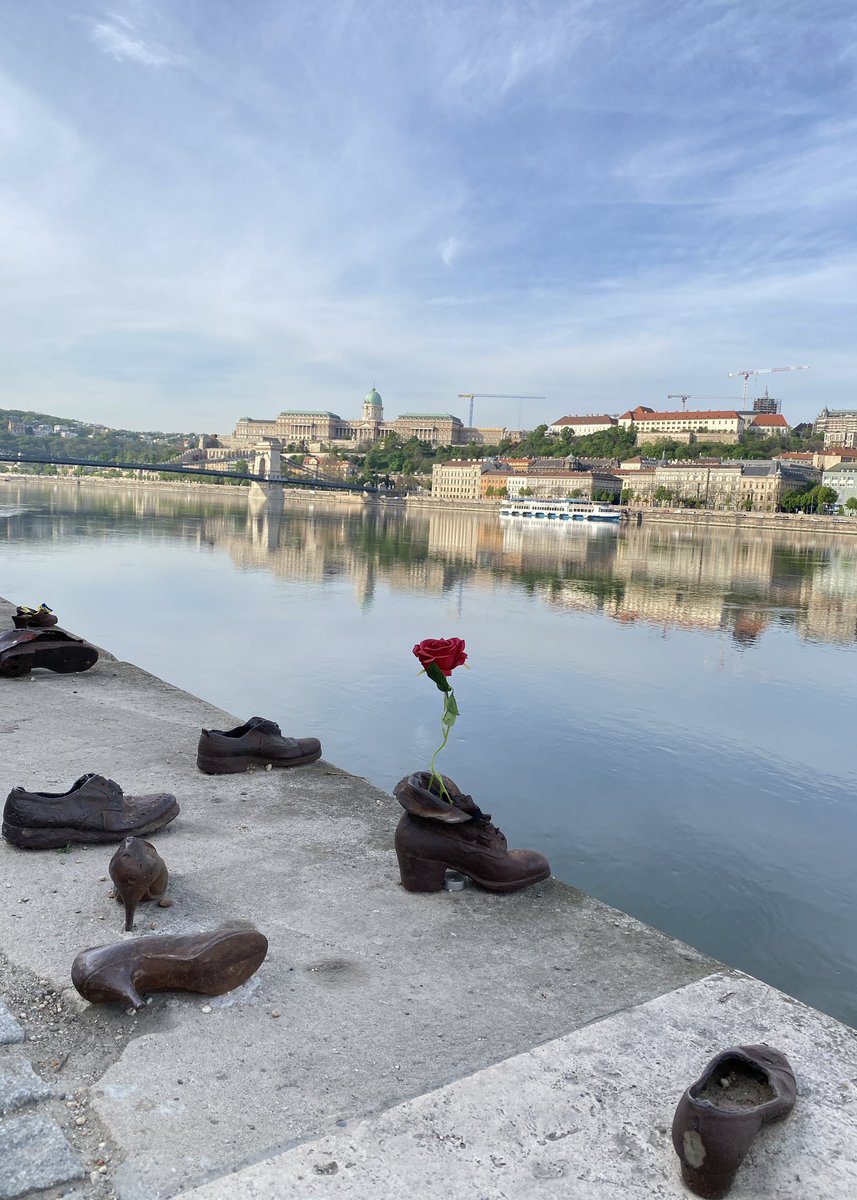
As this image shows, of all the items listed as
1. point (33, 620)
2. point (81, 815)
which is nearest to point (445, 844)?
point (81, 815)

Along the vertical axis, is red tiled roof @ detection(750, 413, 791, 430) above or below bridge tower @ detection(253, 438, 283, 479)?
above

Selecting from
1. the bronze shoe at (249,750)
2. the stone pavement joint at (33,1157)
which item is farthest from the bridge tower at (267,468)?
the stone pavement joint at (33,1157)

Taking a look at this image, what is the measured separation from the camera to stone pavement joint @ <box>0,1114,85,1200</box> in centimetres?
180

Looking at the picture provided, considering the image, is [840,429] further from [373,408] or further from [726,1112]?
[726,1112]

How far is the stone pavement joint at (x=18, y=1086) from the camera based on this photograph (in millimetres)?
2010

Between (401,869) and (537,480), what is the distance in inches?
4037

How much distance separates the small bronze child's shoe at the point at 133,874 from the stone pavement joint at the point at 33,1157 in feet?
3.10

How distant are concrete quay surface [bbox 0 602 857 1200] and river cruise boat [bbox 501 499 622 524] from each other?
69099mm

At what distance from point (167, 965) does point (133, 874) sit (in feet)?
1.63

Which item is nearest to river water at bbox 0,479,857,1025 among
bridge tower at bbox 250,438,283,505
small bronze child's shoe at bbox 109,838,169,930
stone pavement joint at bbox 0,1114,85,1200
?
small bronze child's shoe at bbox 109,838,169,930

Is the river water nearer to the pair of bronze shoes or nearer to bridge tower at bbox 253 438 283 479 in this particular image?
the pair of bronze shoes

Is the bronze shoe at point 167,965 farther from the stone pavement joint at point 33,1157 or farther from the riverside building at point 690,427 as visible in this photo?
the riverside building at point 690,427

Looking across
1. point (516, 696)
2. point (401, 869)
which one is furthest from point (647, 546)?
point (401, 869)

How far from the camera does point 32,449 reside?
12494 centimetres
